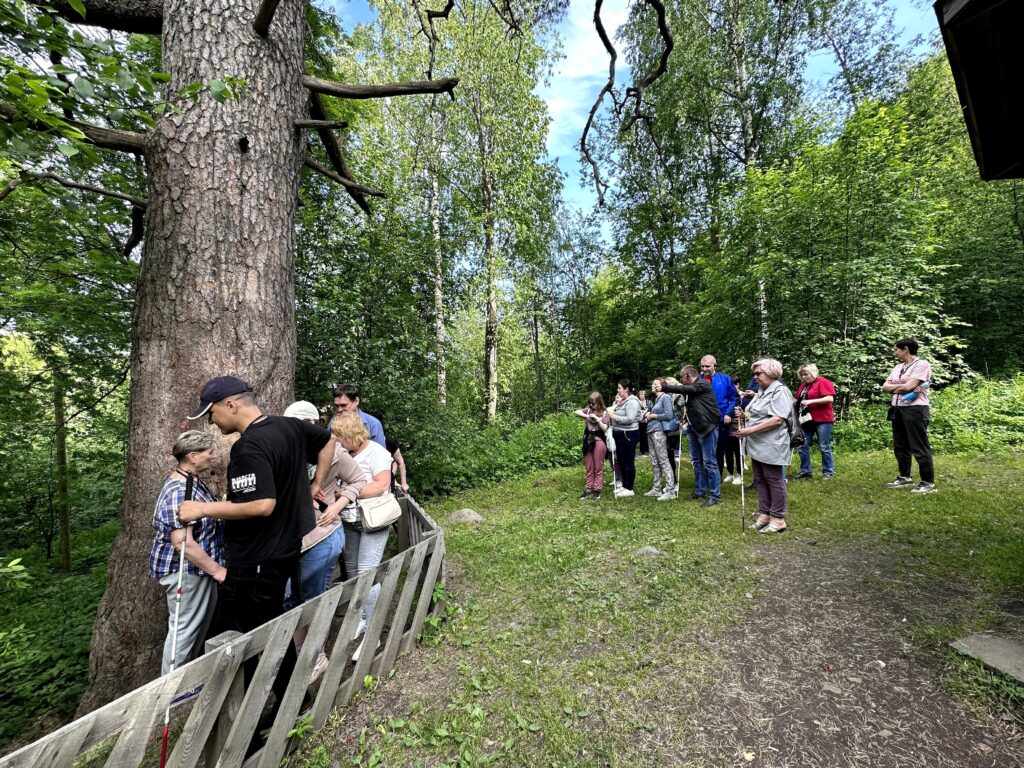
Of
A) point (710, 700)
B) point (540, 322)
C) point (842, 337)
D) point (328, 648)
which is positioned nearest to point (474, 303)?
point (540, 322)

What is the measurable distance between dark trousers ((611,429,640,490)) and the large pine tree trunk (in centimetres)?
566

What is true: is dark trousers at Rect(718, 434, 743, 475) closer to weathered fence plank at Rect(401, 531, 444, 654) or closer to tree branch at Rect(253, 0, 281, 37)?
weathered fence plank at Rect(401, 531, 444, 654)

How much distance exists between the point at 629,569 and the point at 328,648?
275 centimetres

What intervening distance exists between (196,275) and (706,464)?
635 cm

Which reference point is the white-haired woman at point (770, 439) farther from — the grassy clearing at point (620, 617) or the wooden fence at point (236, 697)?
the wooden fence at point (236, 697)

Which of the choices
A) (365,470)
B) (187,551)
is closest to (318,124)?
(365,470)

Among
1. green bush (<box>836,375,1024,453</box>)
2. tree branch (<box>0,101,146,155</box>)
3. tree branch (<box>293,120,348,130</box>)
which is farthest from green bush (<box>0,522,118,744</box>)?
green bush (<box>836,375,1024,453</box>)

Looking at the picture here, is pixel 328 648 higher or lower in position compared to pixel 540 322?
lower

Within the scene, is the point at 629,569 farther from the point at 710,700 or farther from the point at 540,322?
the point at 540,322

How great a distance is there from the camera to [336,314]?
6523 millimetres

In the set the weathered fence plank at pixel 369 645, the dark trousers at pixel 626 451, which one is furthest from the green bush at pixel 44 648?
the dark trousers at pixel 626 451

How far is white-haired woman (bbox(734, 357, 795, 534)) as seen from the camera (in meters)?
4.64

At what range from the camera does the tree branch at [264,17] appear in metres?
2.58

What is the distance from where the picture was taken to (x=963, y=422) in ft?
28.5
